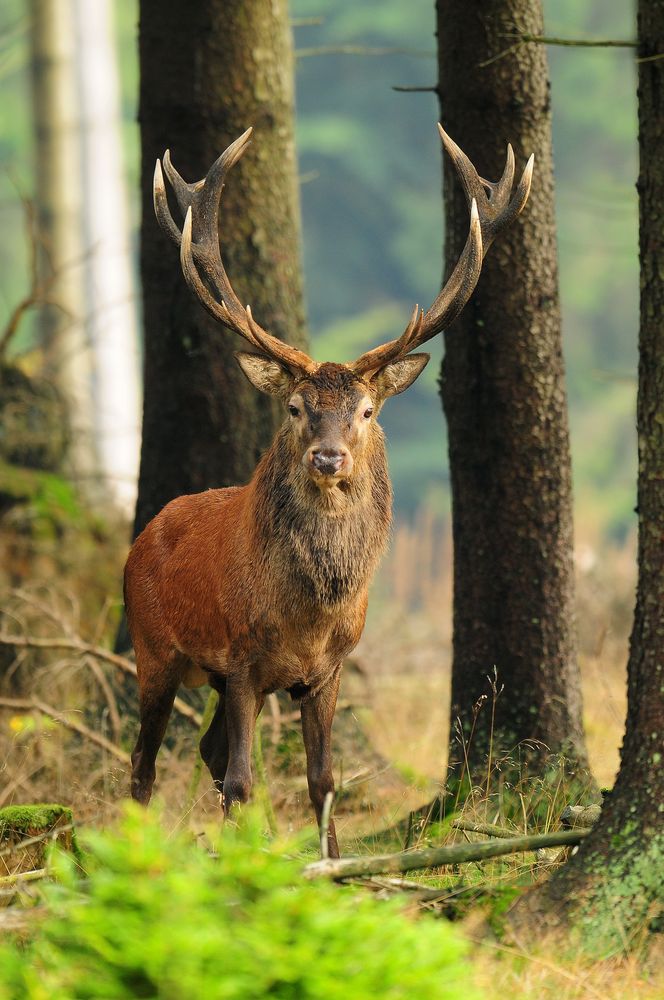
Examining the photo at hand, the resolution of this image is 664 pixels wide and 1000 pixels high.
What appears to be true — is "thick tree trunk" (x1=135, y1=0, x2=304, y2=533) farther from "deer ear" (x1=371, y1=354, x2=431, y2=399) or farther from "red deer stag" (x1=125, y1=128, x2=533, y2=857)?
"deer ear" (x1=371, y1=354, x2=431, y2=399)

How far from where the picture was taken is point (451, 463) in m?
6.25

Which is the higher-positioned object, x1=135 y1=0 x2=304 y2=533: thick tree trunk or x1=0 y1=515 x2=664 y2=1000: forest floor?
x1=135 y1=0 x2=304 y2=533: thick tree trunk

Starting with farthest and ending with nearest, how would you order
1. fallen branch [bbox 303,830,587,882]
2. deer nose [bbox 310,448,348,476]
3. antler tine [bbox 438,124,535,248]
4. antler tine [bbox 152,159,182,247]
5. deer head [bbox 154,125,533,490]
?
antler tine [bbox 152,159,182,247], antler tine [bbox 438,124,535,248], deer head [bbox 154,125,533,490], deer nose [bbox 310,448,348,476], fallen branch [bbox 303,830,587,882]

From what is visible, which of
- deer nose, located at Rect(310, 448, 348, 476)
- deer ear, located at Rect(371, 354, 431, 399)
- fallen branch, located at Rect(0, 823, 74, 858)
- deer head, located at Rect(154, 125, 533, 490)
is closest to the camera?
fallen branch, located at Rect(0, 823, 74, 858)

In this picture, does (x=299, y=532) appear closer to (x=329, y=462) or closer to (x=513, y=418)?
(x=329, y=462)

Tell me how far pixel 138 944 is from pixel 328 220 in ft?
112

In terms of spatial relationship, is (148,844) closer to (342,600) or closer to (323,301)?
(342,600)

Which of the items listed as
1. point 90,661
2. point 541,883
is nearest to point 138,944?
point 541,883

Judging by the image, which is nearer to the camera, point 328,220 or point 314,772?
point 314,772

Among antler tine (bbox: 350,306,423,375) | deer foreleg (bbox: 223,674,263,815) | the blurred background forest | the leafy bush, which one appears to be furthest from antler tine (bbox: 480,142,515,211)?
the blurred background forest

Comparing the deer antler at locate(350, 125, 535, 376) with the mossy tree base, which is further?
the deer antler at locate(350, 125, 535, 376)

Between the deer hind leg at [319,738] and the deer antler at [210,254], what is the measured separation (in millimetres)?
1227

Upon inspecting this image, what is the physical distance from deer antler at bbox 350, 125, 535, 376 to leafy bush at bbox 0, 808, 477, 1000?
232cm

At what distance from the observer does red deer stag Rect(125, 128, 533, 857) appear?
5.12m
